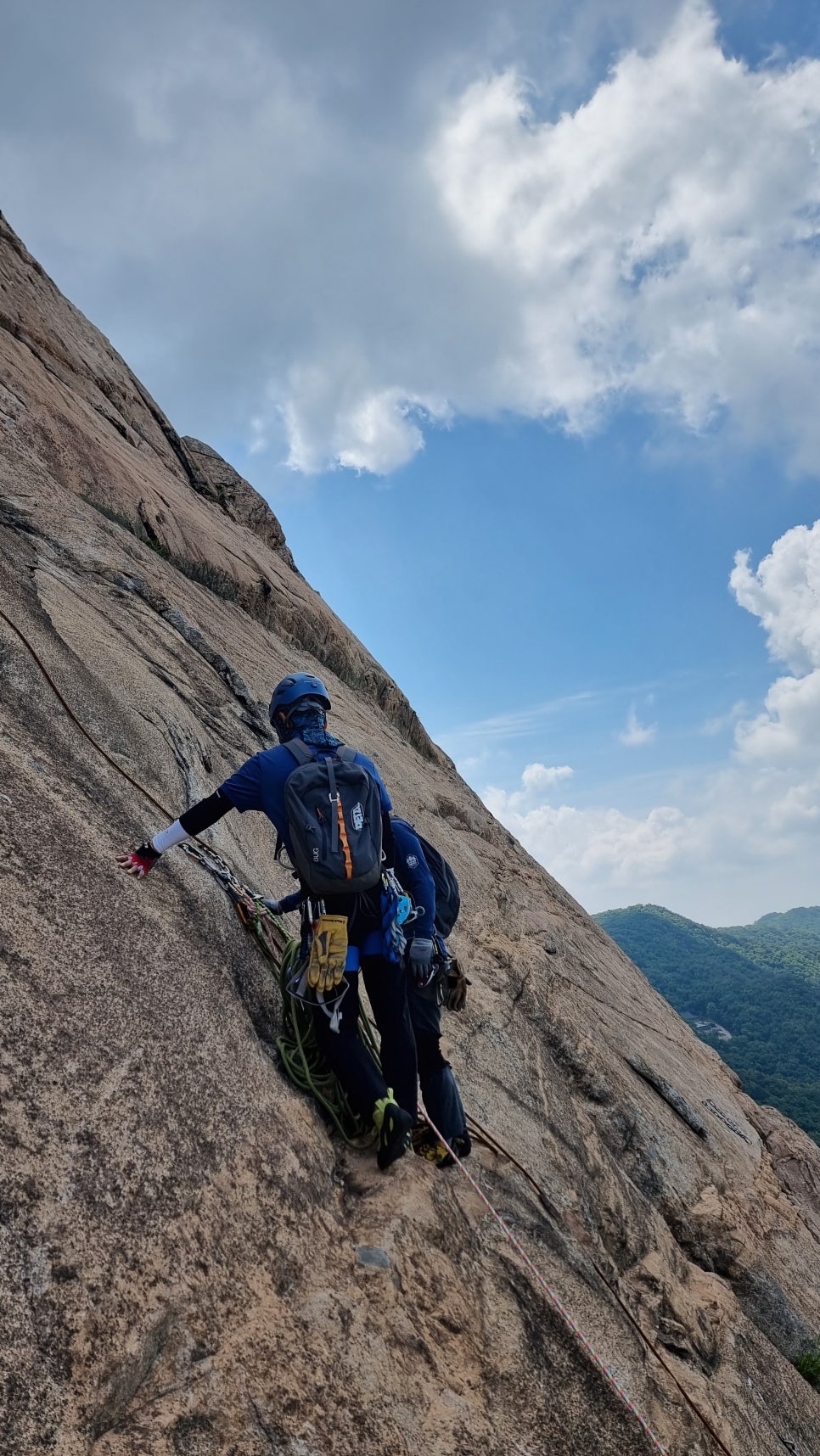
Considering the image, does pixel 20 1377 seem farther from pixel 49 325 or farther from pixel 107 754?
pixel 49 325

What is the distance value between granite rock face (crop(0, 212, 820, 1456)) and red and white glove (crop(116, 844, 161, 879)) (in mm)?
76

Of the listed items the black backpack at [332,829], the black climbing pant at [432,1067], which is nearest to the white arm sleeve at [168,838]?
the black backpack at [332,829]

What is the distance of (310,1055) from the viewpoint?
4.33 meters

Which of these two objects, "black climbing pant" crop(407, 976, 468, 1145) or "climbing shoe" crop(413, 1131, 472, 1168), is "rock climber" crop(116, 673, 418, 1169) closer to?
"climbing shoe" crop(413, 1131, 472, 1168)

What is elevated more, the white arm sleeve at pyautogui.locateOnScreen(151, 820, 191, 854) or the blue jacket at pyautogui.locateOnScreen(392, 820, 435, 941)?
the blue jacket at pyautogui.locateOnScreen(392, 820, 435, 941)

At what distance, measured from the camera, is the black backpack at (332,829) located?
406cm

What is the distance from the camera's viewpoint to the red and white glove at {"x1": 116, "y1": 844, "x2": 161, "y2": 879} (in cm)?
427

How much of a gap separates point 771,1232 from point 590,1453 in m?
6.60

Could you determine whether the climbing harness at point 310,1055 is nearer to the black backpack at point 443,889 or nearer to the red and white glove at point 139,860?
the black backpack at point 443,889

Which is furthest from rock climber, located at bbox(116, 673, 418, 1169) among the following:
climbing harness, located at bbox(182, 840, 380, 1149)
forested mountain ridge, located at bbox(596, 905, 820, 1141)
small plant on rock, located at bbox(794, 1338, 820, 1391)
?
forested mountain ridge, located at bbox(596, 905, 820, 1141)

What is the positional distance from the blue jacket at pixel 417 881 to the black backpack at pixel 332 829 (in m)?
0.50

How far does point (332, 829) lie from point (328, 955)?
65 centimetres

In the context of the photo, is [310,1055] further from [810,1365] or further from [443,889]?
[810,1365]

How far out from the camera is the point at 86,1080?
3.16 m
